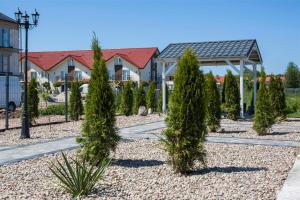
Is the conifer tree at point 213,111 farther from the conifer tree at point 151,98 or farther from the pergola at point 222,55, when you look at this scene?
the conifer tree at point 151,98

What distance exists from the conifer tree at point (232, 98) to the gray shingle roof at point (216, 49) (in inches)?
63.5

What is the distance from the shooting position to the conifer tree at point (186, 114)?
7.25 meters

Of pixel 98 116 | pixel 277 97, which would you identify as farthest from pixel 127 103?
pixel 98 116

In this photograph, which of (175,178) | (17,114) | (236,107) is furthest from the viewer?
(17,114)

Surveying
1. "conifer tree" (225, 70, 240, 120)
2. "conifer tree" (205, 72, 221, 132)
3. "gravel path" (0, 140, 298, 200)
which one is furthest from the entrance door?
"gravel path" (0, 140, 298, 200)

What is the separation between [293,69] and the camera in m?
76.4

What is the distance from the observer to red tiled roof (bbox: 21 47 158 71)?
60.0 meters

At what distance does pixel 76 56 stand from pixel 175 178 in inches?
2236

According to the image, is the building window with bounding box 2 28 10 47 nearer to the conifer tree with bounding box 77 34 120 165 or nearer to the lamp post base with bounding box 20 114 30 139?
the lamp post base with bounding box 20 114 30 139

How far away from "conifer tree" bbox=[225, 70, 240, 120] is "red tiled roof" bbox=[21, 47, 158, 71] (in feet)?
132

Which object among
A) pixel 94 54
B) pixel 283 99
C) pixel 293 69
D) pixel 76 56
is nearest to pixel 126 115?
pixel 283 99

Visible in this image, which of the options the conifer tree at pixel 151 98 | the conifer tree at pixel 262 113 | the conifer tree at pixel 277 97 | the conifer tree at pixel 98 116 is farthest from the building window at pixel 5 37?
the conifer tree at pixel 98 116

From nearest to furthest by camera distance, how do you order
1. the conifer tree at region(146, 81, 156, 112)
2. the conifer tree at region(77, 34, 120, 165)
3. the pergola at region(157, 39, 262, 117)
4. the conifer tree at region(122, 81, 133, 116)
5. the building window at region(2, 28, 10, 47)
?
the conifer tree at region(77, 34, 120, 165), the pergola at region(157, 39, 262, 117), the conifer tree at region(122, 81, 133, 116), the conifer tree at region(146, 81, 156, 112), the building window at region(2, 28, 10, 47)

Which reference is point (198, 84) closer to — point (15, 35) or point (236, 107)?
point (236, 107)
